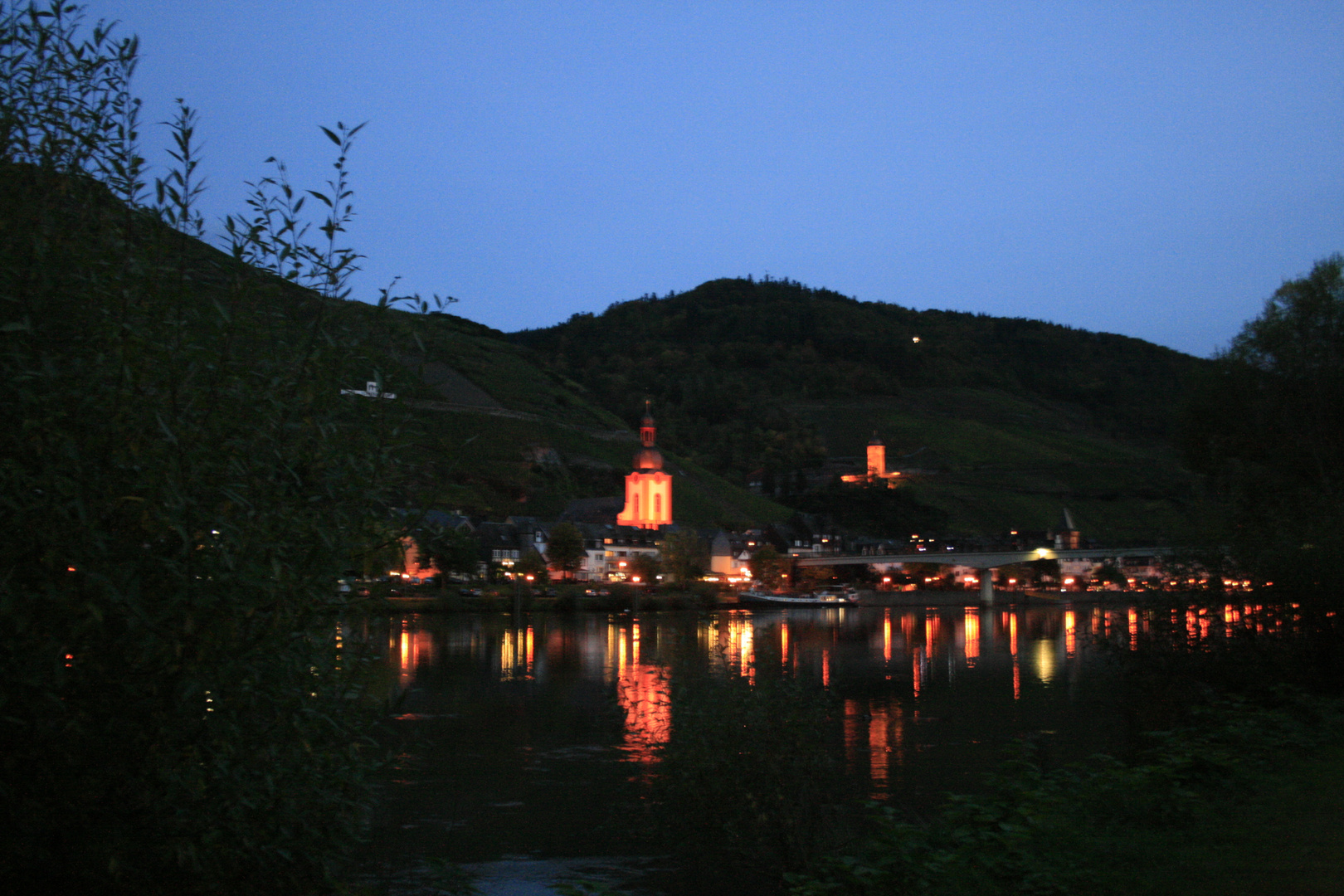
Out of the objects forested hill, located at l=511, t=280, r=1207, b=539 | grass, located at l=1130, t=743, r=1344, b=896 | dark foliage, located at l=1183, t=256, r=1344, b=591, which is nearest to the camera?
grass, located at l=1130, t=743, r=1344, b=896

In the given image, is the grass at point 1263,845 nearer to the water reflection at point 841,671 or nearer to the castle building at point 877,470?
the water reflection at point 841,671

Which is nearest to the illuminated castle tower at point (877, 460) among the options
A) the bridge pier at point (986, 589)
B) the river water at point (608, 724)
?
the bridge pier at point (986, 589)

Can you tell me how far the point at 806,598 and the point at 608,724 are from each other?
69213 millimetres

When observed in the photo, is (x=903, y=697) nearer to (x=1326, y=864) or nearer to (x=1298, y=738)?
(x=1298, y=738)

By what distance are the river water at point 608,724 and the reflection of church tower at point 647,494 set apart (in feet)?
232

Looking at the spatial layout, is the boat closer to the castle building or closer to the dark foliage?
the castle building

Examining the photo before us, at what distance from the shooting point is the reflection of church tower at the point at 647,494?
117 metres

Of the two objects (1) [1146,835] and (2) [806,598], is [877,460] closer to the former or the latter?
(2) [806,598]

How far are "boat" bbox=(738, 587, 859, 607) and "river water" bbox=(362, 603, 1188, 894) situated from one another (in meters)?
33.1

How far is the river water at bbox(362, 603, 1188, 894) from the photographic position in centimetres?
1235

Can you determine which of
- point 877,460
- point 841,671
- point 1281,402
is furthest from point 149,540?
point 877,460

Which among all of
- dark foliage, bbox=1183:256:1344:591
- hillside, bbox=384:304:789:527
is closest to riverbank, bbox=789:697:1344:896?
dark foliage, bbox=1183:256:1344:591

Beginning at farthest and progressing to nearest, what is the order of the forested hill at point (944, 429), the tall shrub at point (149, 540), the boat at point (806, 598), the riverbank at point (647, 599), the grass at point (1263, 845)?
the forested hill at point (944, 429)
the boat at point (806, 598)
the riverbank at point (647, 599)
the grass at point (1263, 845)
the tall shrub at point (149, 540)

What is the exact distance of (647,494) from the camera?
11988 centimetres
